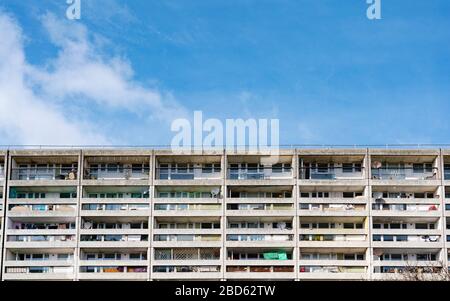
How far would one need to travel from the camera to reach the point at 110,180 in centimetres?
7769

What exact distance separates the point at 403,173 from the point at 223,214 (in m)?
17.1

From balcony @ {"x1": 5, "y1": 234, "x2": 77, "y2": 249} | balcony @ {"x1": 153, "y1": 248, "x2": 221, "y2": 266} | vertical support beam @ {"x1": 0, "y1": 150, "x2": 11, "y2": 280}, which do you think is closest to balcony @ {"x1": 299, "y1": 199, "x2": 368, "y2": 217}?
balcony @ {"x1": 153, "y1": 248, "x2": 221, "y2": 266}

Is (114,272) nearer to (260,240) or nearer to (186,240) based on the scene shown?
(186,240)

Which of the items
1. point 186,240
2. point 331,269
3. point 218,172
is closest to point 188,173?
point 218,172

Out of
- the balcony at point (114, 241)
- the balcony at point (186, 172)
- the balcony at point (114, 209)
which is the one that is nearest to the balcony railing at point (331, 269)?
the balcony at point (186, 172)

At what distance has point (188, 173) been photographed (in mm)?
78312

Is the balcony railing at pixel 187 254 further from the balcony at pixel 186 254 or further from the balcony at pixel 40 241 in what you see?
the balcony at pixel 40 241

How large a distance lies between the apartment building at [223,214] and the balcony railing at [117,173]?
4.1 inches

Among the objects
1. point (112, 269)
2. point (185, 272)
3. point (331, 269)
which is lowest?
point (185, 272)

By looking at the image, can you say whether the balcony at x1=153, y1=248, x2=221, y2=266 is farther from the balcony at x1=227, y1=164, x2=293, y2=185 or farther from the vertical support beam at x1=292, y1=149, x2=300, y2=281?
the balcony at x1=227, y1=164, x2=293, y2=185

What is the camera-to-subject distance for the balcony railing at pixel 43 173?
78000mm

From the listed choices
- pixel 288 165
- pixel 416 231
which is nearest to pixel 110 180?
pixel 288 165

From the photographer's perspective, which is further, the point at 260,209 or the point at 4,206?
the point at 260,209
